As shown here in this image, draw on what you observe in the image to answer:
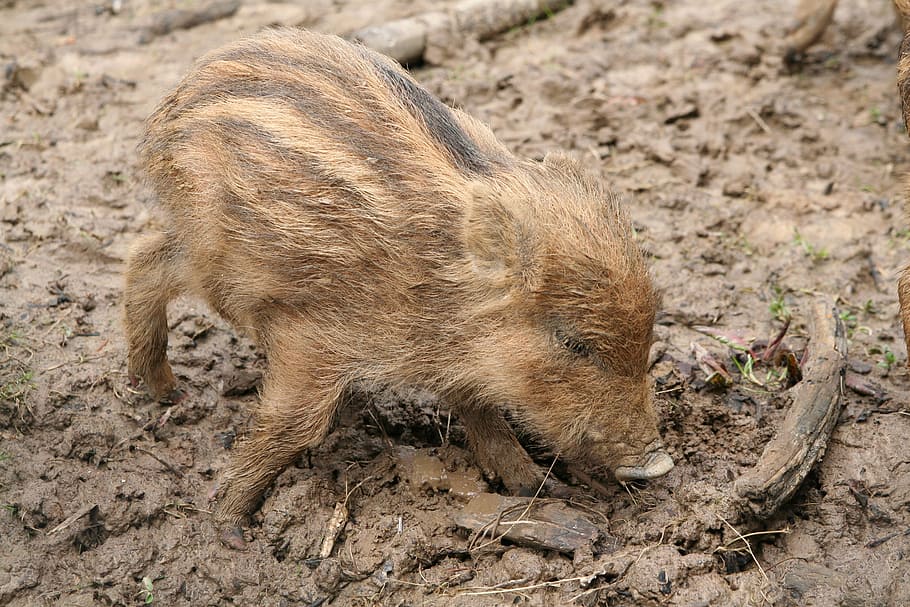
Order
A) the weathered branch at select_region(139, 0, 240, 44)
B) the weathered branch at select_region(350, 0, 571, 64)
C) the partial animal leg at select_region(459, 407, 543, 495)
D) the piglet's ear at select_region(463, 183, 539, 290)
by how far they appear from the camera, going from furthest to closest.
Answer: the weathered branch at select_region(139, 0, 240, 44) < the weathered branch at select_region(350, 0, 571, 64) < the partial animal leg at select_region(459, 407, 543, 495) < the piglet's ear at select_region(463, 183, 539, 290)

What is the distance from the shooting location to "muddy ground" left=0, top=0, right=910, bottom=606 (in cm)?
345

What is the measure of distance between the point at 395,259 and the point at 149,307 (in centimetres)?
121

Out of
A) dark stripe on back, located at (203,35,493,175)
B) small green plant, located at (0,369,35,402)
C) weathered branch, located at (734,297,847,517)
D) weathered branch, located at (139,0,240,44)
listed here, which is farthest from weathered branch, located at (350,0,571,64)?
weathered branch, located at (734,297,847,517)

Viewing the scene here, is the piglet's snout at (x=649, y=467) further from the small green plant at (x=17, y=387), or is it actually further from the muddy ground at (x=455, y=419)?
the small green plant at (x=17, y=387)

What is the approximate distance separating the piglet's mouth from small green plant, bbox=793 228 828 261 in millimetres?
2100

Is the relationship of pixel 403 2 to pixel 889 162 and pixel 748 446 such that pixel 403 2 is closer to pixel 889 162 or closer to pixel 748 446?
pixel 889 162

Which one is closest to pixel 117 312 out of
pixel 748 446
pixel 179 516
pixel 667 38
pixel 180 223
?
pixel 180 223

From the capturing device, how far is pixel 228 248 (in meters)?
3.60

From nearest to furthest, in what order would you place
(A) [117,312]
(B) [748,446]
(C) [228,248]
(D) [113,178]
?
(C) [228,248], (B) [748,446], (A) [117,312], (D) [113,178]

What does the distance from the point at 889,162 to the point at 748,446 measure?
9.00 feet

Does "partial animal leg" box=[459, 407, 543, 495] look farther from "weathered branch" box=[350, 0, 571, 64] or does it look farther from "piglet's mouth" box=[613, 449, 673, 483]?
"weathered branch" box=[350, 0, 571, 64]

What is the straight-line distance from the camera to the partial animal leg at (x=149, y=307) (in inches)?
158

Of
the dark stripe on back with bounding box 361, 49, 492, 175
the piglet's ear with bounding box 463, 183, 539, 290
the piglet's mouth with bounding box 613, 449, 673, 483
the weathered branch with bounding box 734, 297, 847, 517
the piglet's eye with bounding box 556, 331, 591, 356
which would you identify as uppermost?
the dark stripe on back with bounding box 361, 49, 492, 175

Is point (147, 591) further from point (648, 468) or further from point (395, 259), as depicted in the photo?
point (648, 468)
